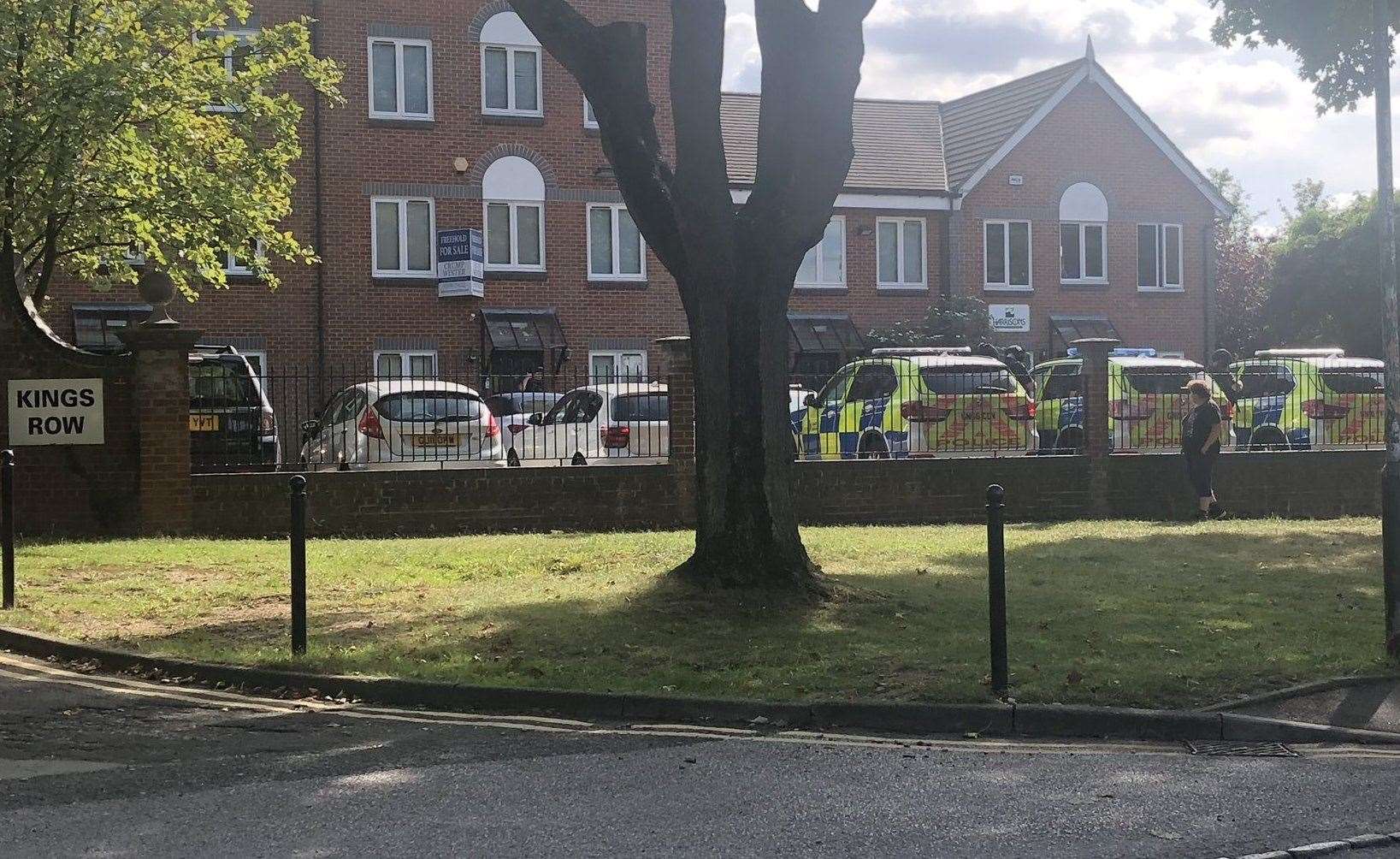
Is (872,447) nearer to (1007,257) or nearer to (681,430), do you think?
(681,430)

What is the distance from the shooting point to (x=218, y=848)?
5277mm

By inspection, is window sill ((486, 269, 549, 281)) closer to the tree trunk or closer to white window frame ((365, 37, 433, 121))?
white window frame ((365, 37, 433, 121))

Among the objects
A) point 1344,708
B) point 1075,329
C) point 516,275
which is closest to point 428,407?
point 1344,708

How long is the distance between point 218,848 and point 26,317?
12.6 m

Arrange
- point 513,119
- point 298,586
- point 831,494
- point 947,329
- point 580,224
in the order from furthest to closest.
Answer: point 947,329 < point 580,224 < point 513,119 < point 831,494 < point 298,586

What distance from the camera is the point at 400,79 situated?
100 feet

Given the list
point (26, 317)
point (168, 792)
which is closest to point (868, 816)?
point (168, 792)

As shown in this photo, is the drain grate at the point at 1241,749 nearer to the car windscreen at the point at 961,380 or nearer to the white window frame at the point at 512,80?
the car windscreen at the point at 961,380

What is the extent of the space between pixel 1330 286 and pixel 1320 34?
33.5 m

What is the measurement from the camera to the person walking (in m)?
18.1

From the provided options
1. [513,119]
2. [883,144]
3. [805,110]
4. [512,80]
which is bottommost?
[805,110]

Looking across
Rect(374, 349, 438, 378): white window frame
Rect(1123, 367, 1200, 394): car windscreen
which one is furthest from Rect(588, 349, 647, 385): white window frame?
Rect(1123, 367, 1200, 394): car windscreen

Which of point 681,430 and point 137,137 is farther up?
point 137,137

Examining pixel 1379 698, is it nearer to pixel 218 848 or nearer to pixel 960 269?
pixel 218 848
